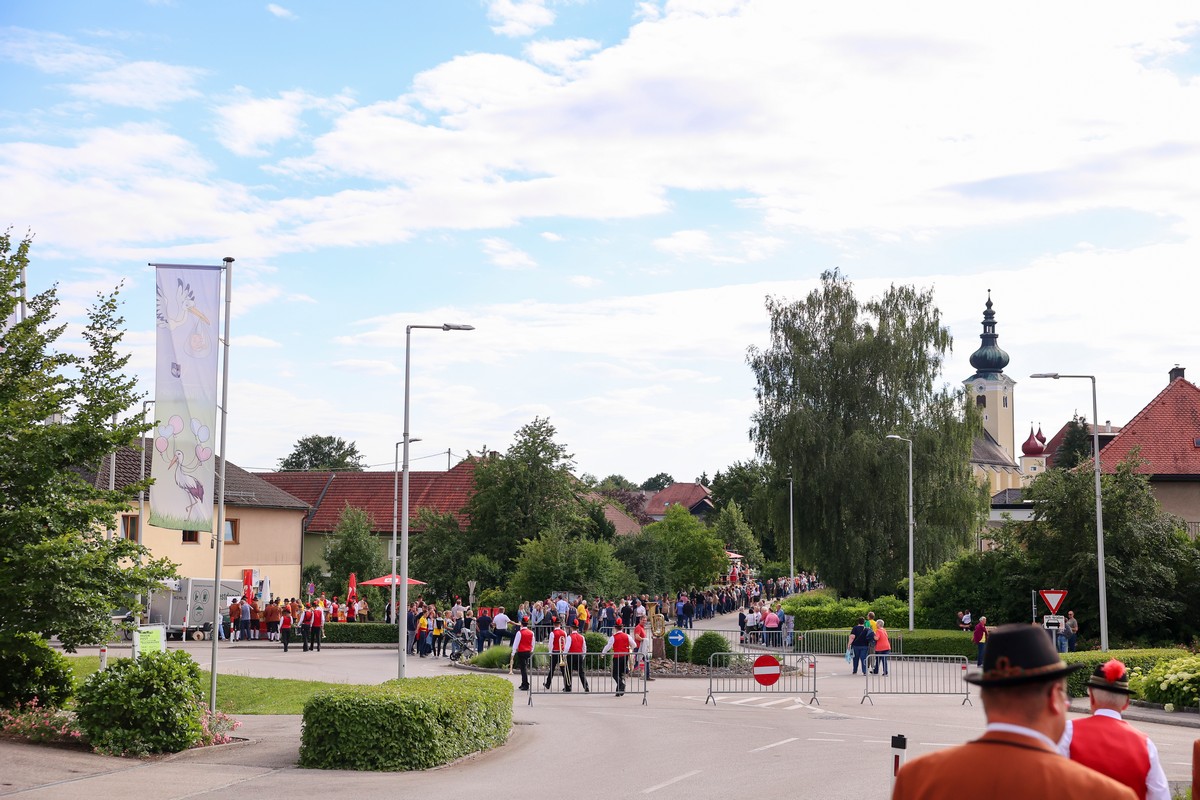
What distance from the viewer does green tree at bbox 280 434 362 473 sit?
4924 inches

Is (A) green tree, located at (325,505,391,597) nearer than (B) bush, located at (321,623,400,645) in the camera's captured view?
No

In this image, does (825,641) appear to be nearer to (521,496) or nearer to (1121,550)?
(1121,550)

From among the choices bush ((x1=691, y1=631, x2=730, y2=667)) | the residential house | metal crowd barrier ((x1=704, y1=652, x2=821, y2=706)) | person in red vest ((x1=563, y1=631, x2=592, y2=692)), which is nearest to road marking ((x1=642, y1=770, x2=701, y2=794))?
metal crowd barrier ((x1=704, y1=652, x2=821, y2=706))

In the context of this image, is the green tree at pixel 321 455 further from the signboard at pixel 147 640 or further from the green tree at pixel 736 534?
the signboard at pixel 147 640

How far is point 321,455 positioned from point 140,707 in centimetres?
11299

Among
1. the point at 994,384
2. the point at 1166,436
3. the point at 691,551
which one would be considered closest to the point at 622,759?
the point at 1166,436

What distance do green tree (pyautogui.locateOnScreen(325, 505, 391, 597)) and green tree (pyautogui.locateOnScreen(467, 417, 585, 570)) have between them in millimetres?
4589

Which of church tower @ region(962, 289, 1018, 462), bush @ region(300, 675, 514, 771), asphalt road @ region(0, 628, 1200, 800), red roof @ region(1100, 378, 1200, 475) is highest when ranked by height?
church tower @ region(962, 289, 1018, 462)

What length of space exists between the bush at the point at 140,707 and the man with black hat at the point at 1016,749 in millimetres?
14295

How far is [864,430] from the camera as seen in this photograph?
50.0m

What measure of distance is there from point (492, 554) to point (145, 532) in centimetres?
1403

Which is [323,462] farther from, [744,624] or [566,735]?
[566,735]

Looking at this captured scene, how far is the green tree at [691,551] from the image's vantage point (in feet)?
233

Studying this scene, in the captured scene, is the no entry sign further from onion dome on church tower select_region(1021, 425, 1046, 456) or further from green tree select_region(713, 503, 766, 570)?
onion dome on church tower select_region(1021, 425, 1046, 456)
